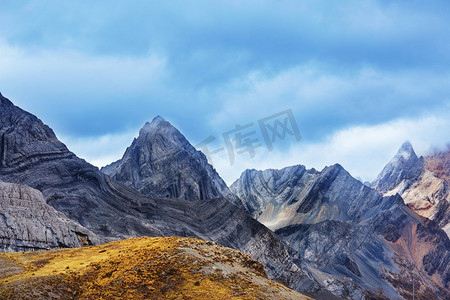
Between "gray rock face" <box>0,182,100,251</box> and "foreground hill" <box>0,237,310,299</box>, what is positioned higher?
"gray rock face" <box>0,182,100,251</box>

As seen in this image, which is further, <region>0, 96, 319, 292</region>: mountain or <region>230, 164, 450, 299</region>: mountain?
<region>230, 164, 450, 299</region>: mountain

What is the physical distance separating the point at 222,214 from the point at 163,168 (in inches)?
1505


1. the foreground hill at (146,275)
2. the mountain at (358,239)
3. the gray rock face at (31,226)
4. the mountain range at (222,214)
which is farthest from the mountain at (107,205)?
the foreground hill at (146,275)

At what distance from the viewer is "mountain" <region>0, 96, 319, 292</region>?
64875mm

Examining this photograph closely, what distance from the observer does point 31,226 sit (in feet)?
144

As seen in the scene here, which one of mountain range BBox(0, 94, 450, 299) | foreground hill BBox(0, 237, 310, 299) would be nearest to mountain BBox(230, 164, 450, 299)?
mountain range BBox(0, 94, 450, 299)

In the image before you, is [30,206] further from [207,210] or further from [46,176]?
[207,210]

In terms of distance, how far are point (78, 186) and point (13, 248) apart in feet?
95.1

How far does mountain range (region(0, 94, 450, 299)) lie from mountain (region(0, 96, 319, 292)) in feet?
0.69

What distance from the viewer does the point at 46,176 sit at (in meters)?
67.1

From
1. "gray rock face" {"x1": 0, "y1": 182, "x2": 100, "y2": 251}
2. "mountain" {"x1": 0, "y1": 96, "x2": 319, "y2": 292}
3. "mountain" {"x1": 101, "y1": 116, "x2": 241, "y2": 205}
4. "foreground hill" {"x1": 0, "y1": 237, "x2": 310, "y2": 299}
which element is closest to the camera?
"foreground hill" {"x1": 0, "y1": 237, "x2": 310, "y2": 299}

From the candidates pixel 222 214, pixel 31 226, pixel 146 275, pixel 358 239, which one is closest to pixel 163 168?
pixel 222 214

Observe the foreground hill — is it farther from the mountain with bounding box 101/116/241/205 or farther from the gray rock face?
the mountain with bounding box 101/116/241/205

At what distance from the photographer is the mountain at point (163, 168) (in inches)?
4564
